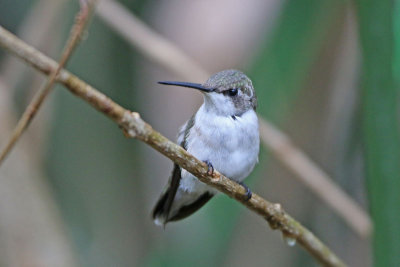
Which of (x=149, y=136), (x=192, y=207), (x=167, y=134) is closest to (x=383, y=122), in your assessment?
(x=149, y=136)

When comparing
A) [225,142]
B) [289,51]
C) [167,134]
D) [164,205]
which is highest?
[289,51]

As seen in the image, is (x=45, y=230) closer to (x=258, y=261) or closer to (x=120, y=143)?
(x=120, y=143)

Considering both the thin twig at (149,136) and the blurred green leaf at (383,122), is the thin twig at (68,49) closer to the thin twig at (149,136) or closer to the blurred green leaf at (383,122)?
the thin twig at (149,136)

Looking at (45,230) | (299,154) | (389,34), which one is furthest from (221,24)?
(389,34)

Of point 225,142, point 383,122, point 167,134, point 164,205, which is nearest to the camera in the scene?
point 383,122

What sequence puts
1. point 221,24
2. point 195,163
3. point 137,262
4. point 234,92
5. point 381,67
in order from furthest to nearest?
point 221,24 → point 137,262 → point 234,92 → point 381,67 → point 195,163

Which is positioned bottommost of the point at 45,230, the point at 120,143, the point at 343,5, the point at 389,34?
the point at 45,230

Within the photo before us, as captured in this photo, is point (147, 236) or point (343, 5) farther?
point (147, 236)

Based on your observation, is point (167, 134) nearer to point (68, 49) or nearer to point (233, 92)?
point (233, 92)
